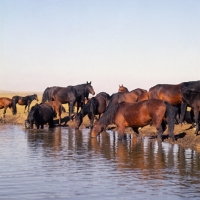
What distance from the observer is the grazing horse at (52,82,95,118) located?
26.4 metres

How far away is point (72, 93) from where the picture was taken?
2647 cm

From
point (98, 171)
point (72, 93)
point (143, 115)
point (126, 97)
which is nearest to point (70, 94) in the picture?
point (72, 93)

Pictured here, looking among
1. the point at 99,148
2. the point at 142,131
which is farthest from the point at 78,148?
the point at 142,131

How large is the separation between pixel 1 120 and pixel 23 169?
62.6 feet

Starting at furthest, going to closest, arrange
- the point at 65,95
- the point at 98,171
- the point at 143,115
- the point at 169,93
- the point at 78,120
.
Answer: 1. the point at 65,95
2. the point at 78,120
3. the point at 169,93
4. the point at 143,115
5. the point at 98,171

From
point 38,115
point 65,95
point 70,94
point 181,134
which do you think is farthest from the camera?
point 65,95

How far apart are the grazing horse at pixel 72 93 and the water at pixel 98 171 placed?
11.7m

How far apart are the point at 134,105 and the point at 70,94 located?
1168 centimetres

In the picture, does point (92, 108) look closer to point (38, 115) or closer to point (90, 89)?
point (38, 115)

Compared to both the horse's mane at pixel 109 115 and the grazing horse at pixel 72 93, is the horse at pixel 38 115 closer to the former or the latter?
the grazing horse at pixel 72 93

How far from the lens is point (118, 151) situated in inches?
503

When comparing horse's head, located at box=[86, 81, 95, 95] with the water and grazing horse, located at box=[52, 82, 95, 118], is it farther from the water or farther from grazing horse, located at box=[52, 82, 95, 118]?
the water

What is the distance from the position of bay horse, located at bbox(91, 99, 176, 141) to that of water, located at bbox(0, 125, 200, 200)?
2.51 feet

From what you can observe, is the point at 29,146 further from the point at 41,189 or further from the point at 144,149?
the point at 41,189
